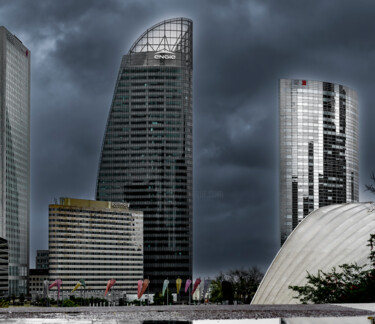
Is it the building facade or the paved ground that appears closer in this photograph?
the paved ground

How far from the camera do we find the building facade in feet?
625

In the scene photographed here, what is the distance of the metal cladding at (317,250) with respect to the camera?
71.9 ft

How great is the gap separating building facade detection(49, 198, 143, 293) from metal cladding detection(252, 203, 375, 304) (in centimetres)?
16953

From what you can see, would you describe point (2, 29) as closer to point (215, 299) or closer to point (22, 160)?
point (22, 160)

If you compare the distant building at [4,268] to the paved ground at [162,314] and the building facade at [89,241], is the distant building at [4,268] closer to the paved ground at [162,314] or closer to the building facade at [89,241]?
the building facade at [89,241]

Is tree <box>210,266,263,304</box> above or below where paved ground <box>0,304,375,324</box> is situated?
below

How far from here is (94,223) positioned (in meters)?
194

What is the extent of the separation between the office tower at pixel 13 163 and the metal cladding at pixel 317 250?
541 feet

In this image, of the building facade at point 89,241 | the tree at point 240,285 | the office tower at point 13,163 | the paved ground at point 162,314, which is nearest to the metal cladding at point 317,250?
the paved ground at point 162,314

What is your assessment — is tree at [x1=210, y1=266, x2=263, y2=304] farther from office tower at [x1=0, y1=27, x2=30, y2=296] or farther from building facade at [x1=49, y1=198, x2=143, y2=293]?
office tower at [x1=0, y1=27, x2=30, y2=296]

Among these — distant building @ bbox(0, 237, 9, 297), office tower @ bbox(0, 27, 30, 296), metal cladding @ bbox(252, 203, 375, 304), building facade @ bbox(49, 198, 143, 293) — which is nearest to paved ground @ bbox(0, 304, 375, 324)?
metal cladding @ bbox(252, 203, 375, 304)

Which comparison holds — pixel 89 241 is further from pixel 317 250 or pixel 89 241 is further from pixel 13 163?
pixel 317 250

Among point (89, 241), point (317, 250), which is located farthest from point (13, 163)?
point (317, 250)

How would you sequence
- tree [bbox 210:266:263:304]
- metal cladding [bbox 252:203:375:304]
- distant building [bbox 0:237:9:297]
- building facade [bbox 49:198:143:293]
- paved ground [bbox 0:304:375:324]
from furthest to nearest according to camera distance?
building facade [bbox 49:198:143:293] < distant building [bbox 0:237:9:297] < tree [bbox 210:266:263:304] < metal cladding [bbox 252:203:375:304] < paved ground [bbox 0:304:375:324]
